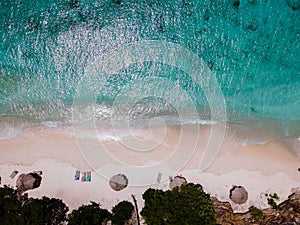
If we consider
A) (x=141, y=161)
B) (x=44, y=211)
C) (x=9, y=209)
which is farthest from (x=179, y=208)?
(x=9, y=209)

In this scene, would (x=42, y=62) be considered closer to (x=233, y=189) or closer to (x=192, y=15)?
(x=192, y=15)

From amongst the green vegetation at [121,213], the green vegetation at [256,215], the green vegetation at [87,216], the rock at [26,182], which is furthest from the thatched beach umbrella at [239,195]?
the rock at [26,182]

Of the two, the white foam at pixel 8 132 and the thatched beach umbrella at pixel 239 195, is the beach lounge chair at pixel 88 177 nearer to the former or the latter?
the white foam at pixel 8 132

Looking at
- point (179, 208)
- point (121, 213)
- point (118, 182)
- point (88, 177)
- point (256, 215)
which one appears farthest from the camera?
point (88, 177)

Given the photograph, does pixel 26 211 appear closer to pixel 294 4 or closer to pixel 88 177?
pixel 88 177

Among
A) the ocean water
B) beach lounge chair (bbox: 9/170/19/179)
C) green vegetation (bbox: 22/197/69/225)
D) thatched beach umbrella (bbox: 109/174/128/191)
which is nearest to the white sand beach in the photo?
beach lounge chair (bbox: 9/170/19/179)

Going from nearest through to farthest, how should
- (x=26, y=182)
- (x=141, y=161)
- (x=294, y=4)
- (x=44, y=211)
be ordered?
(x=44, y=211), (x=26, y=182), (x=141, y=161), (x=294, y=4)
